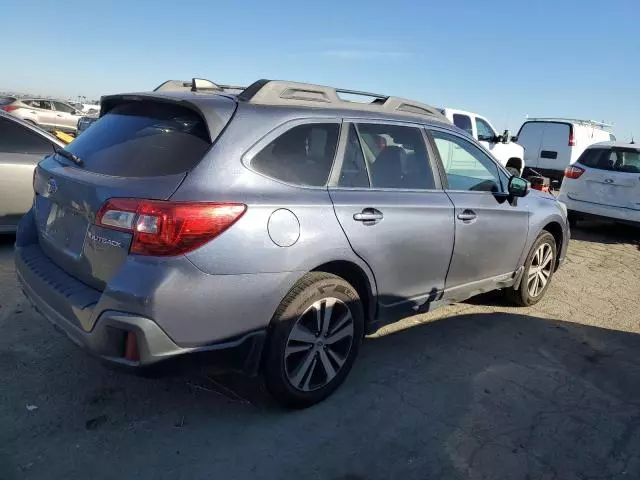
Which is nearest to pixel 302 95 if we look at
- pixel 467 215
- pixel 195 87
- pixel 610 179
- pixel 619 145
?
pixel 195 87

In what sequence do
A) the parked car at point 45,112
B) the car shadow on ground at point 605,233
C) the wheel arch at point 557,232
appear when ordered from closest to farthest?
the wheel arch at point 557,232 → the car shadow on ground at point 605,233 → the parked car at point 45,112

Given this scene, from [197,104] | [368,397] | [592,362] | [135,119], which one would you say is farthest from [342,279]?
[592,362]

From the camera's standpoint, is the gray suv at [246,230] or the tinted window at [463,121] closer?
the gray suv at [246,230]

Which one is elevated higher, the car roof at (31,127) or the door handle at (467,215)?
the car roof at (31,127)

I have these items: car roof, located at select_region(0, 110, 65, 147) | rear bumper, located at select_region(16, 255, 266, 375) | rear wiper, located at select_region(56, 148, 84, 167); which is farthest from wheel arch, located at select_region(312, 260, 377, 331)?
car roof, located at select_region(0, 110, 65, 147)

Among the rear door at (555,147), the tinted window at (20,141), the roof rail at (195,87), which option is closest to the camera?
the roof rail at (195,87)

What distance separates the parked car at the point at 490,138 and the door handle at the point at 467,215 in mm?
9290

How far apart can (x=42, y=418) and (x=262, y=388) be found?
1201mm

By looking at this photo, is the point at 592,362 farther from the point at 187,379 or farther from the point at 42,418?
the point at 42,418

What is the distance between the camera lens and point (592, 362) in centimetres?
409

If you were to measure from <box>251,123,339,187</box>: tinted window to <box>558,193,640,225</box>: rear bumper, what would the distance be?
686cm

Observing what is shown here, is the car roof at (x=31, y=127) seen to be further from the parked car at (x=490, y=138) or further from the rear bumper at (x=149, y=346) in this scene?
the parked car at (x=490, y=138)

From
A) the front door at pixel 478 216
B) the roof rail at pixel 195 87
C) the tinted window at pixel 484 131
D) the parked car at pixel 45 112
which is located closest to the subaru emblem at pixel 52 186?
the roof rail at pixel 195 87

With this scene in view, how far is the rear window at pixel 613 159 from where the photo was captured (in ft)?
27.9
